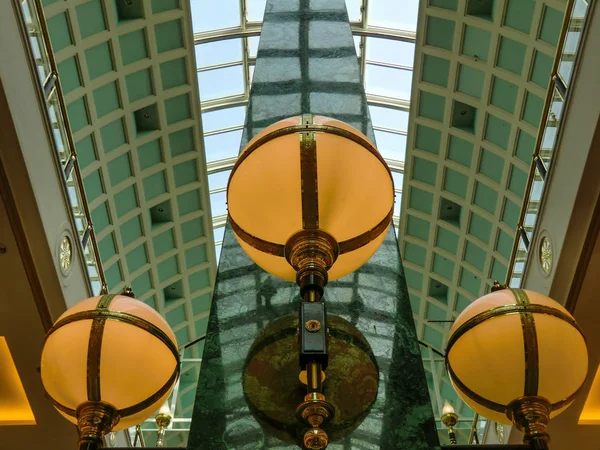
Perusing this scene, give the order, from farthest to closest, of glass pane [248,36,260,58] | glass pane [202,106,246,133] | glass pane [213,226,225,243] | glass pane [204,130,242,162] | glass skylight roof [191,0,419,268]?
glass pane [213,226,225,243] < glass pane [204,130,242,162] < glass pane [202,106,246,133] < glass pane [248,36,260,58] < glass skylight roof [191,0,419,268]

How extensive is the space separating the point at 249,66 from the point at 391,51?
4.21 m

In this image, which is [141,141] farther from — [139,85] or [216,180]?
[216,180]

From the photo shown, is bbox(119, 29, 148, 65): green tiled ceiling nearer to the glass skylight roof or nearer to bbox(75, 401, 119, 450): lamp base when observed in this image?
the glass skylight roof

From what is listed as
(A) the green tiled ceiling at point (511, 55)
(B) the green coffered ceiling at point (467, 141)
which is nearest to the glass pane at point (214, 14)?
(B) the green coffered ceiling at point (467, 141)

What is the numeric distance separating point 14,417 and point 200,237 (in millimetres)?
11056

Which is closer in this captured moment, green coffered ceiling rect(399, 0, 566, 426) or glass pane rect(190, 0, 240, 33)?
green coffered ceiling rect(399, 0, 566, 426)

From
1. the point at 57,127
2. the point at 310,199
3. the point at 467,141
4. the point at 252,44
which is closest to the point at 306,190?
the point at 310,199

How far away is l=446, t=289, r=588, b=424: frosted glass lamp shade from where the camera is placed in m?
2.74

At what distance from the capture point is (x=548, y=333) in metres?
2.77

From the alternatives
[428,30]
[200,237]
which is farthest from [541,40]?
[200,237]

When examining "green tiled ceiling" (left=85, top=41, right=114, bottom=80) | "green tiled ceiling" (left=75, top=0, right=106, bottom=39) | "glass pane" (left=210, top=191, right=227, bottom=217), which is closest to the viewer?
"green tiled ceiling" (left=75, top=0, right=106, bottom=39)

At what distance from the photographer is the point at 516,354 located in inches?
108

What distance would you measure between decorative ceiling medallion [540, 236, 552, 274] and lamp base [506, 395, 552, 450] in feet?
29.1

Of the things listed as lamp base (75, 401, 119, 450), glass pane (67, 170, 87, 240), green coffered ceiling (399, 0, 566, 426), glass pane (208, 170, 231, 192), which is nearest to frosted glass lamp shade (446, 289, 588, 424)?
lamp base (75, 401, 119, 450)
